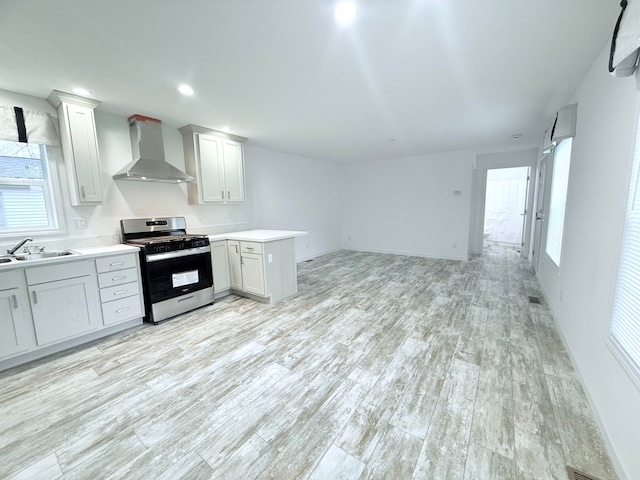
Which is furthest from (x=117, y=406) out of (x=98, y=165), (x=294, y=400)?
(x=98, y=165)

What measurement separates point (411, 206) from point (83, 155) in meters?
5.94

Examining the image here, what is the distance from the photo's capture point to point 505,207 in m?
7.73

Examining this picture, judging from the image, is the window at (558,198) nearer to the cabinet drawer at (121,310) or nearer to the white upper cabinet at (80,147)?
the cabinet drawer at (121,310)

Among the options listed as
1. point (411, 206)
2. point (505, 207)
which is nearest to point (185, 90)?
point (411, 206)

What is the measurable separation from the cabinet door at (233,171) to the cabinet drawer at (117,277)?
1.70 metres

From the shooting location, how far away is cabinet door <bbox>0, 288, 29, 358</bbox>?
2.07m

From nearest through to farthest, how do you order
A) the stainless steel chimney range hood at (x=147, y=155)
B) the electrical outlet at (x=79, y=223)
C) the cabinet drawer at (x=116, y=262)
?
the cabinet drawer at (x=116, y=262) < the electrical outlet at (x=79, y=223) < the stainless steel chimney range hood at (x=147, y=155)

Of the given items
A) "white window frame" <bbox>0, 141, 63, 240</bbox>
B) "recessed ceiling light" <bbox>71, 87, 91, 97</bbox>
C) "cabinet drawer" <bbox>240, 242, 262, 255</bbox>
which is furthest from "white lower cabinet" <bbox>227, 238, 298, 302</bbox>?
"recessed ceiling light" <bbox>71, 87, 91, 97</bbox>

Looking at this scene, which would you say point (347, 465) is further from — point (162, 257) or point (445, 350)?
point (162, 257)

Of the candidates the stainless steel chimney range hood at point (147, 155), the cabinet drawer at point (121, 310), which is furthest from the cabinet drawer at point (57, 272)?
the stainless steel chimney range hood at point (147, 155)

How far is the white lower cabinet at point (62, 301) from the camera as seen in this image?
87.4 inches

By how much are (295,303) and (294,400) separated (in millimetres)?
1723

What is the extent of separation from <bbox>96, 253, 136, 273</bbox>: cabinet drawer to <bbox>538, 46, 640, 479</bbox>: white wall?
389cm

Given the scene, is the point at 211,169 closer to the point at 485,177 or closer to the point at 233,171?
the point at 233,171
